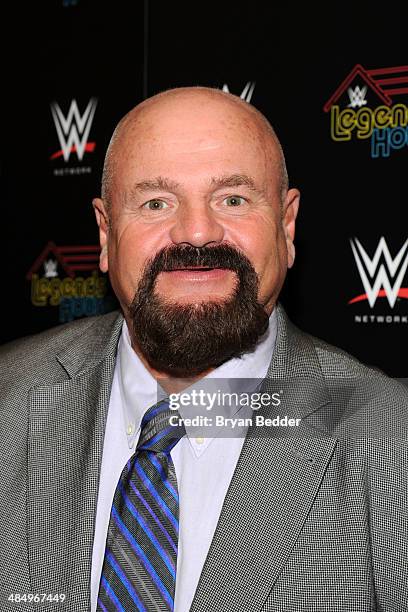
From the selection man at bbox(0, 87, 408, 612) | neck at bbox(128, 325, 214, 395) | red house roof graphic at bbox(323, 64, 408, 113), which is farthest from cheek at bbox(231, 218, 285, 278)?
red house roof graphic at bbox(323, 64, 408, 113)

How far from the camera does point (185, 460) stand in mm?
1583

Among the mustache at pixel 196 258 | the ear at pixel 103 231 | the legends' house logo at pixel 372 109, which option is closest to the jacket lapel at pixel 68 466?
the ear at pixel 103 231

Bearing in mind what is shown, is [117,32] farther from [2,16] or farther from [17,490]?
[17,490]

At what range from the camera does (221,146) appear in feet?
5.39

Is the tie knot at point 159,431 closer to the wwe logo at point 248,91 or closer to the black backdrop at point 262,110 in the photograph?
the black backdrop at point 262,110

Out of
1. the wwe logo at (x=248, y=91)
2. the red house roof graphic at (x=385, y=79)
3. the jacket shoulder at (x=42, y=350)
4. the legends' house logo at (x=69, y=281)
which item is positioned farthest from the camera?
the legends' house logo at (x=69, y=281)

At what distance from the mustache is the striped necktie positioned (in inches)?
10.8

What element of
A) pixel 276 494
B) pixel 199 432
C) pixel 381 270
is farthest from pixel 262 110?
pixel 276 494

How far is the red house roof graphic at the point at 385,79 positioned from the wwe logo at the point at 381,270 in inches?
15.6

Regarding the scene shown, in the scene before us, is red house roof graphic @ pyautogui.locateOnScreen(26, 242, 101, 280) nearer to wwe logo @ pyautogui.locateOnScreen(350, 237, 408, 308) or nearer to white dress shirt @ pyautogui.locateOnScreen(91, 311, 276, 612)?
wwe logo @ pyautogui.locateOnScreen(350, 237, 408, 308)

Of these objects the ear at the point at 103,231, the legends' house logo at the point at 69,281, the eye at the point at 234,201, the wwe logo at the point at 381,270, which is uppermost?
the eye at the point at 234,201

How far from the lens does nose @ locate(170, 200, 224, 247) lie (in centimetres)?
156

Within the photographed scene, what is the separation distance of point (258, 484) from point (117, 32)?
193cm

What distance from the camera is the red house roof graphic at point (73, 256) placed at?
2967 mm
